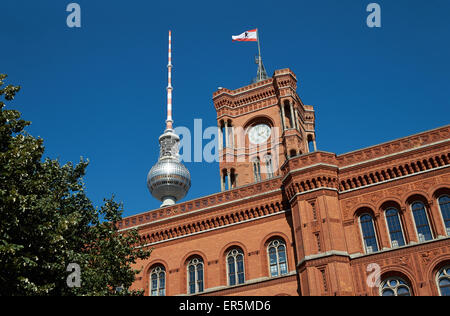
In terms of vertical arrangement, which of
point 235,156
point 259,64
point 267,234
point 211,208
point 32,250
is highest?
point 259,64

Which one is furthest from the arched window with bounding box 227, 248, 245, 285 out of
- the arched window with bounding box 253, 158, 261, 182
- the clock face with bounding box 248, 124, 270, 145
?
the clock face with bounding box 248, 124, 270, 145

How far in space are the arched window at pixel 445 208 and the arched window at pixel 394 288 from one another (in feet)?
11.7

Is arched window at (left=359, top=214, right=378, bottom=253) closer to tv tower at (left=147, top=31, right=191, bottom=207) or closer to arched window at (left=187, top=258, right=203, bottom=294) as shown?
arched window at (left=187, top=258, right=203, bottom=294)

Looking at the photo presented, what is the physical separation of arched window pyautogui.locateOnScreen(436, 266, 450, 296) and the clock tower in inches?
938

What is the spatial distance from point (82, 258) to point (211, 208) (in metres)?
11.6

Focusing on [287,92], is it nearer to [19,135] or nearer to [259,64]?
[259,64]

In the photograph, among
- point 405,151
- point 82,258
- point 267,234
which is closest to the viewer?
point 82,258

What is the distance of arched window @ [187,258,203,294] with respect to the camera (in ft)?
103

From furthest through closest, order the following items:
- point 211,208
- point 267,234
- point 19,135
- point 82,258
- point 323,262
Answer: point 211,208, point 267,234, point 323,262, point 82,258, point 19,135

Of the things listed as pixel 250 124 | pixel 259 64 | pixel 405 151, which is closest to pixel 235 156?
pixel 250 124

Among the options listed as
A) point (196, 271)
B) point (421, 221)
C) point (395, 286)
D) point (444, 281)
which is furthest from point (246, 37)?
point (444, 281)

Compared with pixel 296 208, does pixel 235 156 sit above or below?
above

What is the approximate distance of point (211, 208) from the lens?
32.4 m

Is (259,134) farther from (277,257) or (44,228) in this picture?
(44,228)
